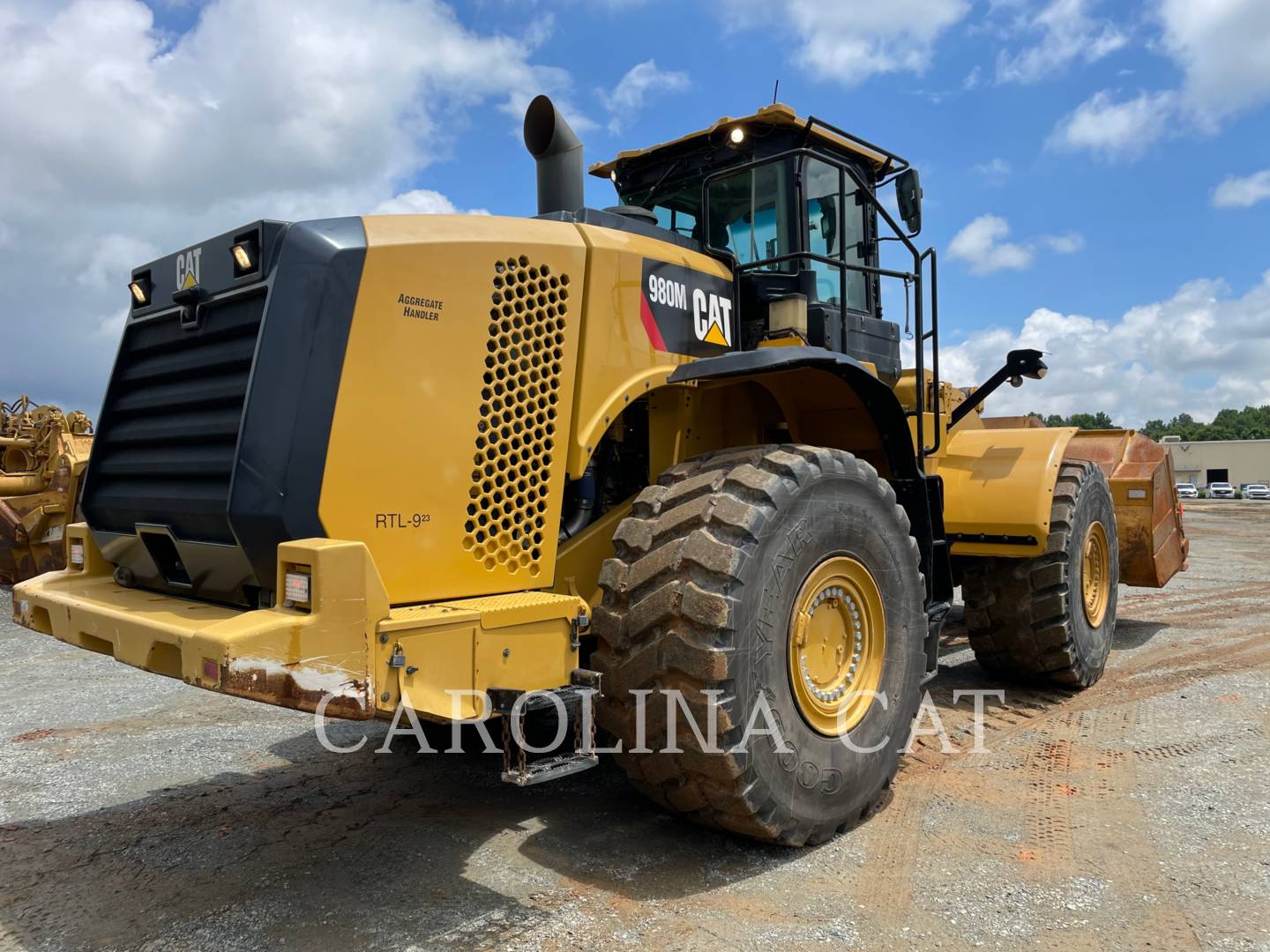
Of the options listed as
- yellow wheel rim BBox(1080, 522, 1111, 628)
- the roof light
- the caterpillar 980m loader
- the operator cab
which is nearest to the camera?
the caterpillar 980m loader

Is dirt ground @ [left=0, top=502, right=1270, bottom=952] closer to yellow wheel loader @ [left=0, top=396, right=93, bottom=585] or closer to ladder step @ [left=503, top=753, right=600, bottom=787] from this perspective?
ladder step @ [left=503, top=753, right=600, bottom=787]

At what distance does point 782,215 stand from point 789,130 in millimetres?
569

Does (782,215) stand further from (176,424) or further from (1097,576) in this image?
(1097,576)

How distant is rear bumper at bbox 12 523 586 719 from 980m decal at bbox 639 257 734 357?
1351 mm

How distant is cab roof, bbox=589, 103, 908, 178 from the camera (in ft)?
16.4

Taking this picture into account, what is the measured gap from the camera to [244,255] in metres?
3.29

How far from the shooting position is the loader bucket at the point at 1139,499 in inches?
332

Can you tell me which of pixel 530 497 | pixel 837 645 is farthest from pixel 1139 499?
pixel 530 497

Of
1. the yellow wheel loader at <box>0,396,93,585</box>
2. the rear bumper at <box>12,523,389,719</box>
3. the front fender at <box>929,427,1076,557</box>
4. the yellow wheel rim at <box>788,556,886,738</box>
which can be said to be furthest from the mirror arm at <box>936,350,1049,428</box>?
the yellow wheel loader at <box>0,396,93,585</box>

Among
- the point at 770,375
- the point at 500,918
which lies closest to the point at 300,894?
the point at 500,918

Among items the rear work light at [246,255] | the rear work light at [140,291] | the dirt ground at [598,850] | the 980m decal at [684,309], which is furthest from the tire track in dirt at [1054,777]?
the rear work light at [140,291]

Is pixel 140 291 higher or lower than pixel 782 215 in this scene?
lower

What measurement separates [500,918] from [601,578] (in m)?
1.23

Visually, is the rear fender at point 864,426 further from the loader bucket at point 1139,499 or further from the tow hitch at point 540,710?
the loader bucket at point 1139,499
